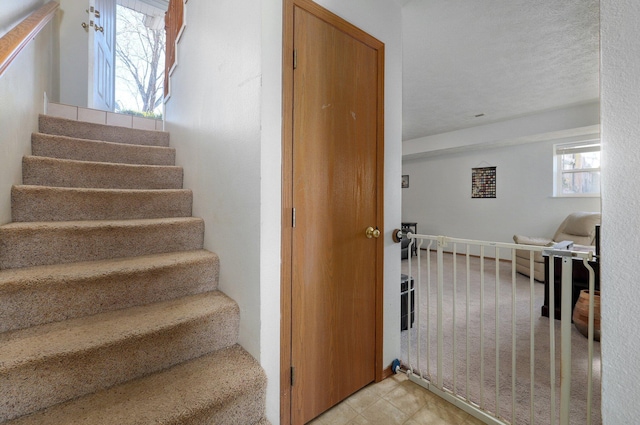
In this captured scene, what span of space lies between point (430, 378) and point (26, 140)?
2848 mm

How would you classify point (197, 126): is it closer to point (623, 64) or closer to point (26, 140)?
point (26, 140)

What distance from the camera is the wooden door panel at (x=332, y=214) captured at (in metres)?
1.32

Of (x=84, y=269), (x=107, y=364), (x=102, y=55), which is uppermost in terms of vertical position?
(x=102, y=55)

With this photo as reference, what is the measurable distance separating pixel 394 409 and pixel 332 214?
3.64 ft

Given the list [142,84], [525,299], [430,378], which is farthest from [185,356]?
[142,84]

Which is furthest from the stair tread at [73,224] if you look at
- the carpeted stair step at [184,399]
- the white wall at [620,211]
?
the white wall at [620,211]

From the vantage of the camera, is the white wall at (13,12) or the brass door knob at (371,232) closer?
the white wall at (13,12)

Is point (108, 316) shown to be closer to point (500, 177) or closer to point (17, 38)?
point (17, 38)

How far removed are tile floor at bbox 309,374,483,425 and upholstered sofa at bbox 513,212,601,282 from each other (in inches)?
121

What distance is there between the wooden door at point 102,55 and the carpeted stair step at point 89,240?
245 centimetres

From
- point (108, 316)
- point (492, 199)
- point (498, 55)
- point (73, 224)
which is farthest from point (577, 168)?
point (73, 224)

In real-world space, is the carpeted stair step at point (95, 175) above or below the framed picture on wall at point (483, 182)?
below

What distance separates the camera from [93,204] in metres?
1.62

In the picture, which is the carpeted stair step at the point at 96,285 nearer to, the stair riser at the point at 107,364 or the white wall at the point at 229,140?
the white wall at the point at 229,140
